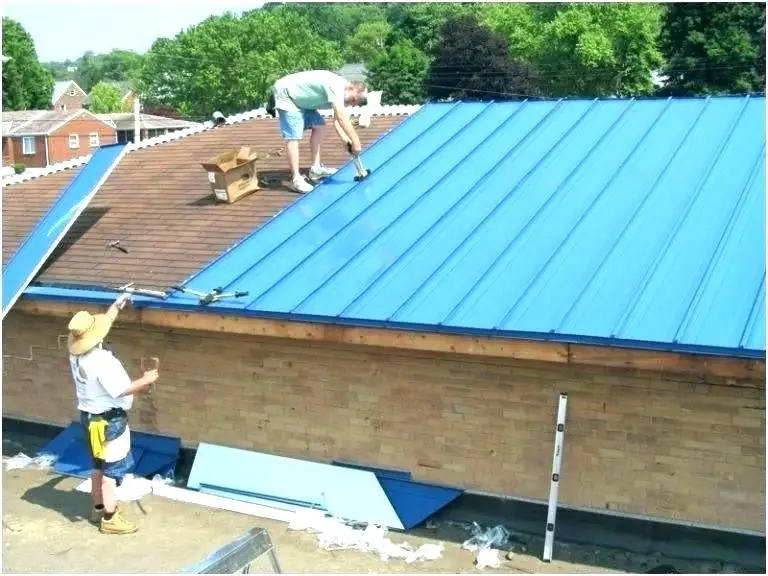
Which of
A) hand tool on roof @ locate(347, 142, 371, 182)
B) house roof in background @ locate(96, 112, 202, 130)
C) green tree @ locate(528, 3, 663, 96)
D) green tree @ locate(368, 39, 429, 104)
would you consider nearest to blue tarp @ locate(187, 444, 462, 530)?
hand tool on roof @ locate(347, 142, 371, 182)

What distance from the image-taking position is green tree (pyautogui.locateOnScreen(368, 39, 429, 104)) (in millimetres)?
56250

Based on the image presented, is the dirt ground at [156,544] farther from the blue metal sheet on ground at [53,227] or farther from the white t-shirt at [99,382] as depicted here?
the blue metal sheet on ground at [53,227]

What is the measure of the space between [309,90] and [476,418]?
453 centimetres

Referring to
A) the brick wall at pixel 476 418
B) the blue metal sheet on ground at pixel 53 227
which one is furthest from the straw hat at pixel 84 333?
the blue metal sheet on ground at pixel 53 227

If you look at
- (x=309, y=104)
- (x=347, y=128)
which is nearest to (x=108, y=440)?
(x=347, y=128)

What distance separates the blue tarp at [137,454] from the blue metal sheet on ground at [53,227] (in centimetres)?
156

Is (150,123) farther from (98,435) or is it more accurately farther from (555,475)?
(555,475)

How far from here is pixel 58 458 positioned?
31.4ft

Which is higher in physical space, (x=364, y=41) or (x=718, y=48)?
(x=364, y=41)

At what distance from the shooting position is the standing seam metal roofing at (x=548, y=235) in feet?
22.4

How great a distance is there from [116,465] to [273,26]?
6354 centimetres

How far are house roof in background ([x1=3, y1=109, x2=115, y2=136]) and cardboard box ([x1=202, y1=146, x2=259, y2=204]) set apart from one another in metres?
52.6

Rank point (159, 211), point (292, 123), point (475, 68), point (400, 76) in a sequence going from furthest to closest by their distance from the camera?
point (400, 76)
point (475, 68)
point (159, 211)
point (292, 123)

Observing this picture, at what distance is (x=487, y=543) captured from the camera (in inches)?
292
